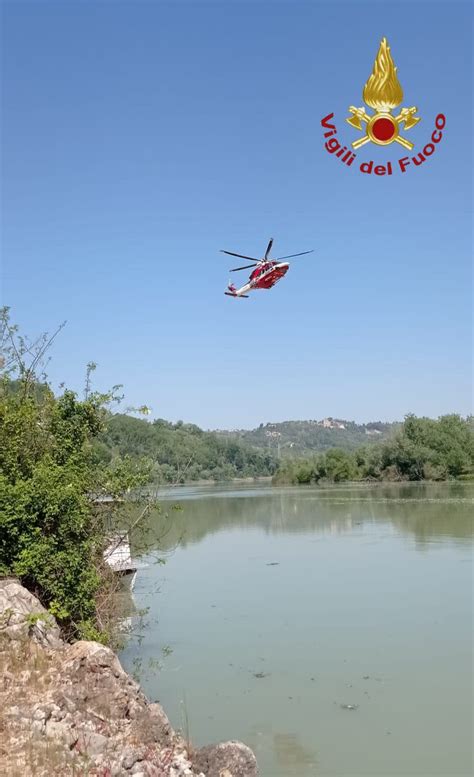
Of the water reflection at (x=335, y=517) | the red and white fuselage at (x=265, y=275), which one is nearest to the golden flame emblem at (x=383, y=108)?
the red and white fuselage at (x=265, y=275)

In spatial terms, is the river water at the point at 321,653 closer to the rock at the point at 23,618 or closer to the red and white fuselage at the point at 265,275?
the rock at the point at 23,618

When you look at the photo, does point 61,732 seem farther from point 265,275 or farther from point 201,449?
point 201,449

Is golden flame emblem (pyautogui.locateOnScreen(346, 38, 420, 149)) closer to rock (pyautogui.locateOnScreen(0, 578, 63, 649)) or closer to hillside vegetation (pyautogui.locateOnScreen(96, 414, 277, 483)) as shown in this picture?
rock (pyautogui.locateOnScreen(0, 578, 63, 649))

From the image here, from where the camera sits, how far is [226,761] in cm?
589

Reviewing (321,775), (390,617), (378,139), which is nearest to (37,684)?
(321,775)

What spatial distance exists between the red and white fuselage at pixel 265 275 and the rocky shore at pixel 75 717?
6.78 m

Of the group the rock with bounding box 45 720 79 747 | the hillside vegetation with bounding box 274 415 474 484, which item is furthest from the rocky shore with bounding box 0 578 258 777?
the hillside vegetation with bounding box 274 415 474 484

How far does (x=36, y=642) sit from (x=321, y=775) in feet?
11.1

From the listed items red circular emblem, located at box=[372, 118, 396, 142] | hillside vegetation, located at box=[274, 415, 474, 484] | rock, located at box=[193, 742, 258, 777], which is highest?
red circular emblem, located at box=[372, 118, 396, 142]

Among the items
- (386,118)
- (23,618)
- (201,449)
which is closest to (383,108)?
(386,118)

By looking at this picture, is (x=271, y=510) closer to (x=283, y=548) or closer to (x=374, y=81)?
(x=283, y=548)

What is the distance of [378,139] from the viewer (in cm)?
829

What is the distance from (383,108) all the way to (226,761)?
298 inches

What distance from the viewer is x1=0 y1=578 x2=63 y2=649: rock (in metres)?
6.09
